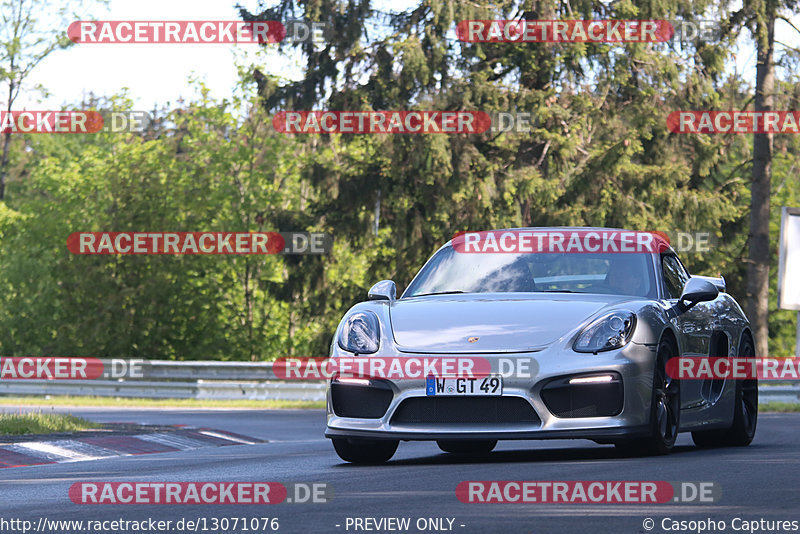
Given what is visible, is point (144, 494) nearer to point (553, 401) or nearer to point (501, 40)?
point (553, 401)

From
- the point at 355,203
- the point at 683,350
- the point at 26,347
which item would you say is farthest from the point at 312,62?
the point at 683,350

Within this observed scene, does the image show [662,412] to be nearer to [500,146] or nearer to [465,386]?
[465,386]

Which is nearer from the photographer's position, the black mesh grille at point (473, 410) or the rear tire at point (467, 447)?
the black mesh grille at point (473, 410)

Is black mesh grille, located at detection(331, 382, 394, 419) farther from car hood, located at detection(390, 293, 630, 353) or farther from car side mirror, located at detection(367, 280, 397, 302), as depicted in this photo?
car side mirror, located at detection(367, 280, 397, 302)

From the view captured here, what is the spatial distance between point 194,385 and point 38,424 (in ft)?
53.0

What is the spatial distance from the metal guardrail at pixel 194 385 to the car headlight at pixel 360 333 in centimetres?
1925

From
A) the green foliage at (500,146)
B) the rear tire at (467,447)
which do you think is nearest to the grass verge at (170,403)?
the green foliage at (500,146)

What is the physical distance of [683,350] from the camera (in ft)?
29.2

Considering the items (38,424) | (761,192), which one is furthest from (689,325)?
(761,192)

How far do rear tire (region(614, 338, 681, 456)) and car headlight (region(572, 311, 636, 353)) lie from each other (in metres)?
0.32

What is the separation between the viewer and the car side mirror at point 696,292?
8.84 metres

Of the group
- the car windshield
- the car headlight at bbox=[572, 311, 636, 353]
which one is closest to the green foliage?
the car windshield

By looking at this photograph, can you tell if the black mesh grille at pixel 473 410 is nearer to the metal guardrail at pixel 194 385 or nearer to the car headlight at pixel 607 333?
the car headlight at pixel 607 333

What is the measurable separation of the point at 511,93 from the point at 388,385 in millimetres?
24644
